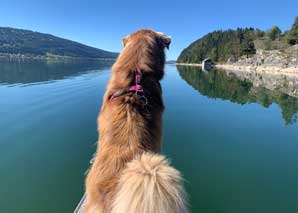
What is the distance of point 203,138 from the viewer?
9.60 m

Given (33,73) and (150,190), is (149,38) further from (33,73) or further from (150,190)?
(33,73)

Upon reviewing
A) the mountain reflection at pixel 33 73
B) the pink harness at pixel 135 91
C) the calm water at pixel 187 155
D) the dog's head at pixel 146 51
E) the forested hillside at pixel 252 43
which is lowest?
the mountain reflection at pixel 33 73

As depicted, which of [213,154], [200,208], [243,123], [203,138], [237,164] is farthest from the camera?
[243,123]

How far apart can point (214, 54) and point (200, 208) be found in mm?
111111

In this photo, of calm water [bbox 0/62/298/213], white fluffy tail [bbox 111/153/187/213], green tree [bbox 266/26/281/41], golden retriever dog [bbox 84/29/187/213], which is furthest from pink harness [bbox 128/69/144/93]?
green tree [bbox 266/26/281/41]

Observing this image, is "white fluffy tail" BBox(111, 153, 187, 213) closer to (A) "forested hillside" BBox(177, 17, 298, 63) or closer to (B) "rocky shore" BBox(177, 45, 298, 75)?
(B) "rocky shore" BBox(177, 45, 298, 75)

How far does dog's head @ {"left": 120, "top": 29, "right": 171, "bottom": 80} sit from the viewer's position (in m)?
3.03

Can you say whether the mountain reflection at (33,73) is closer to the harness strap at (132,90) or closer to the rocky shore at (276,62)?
the harness strap at (132,90)

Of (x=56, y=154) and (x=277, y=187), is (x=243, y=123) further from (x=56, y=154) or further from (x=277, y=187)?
(x=56, y=154)

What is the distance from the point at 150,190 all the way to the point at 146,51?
2045 mm

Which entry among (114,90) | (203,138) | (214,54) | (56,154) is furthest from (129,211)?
(214,54)

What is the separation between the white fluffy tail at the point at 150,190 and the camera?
167 centimetres

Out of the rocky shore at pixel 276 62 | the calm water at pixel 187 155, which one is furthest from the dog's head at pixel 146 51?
the rocky shore at pixel 276 62

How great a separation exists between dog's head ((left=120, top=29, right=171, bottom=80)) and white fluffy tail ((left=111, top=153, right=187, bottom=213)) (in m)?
1.52
